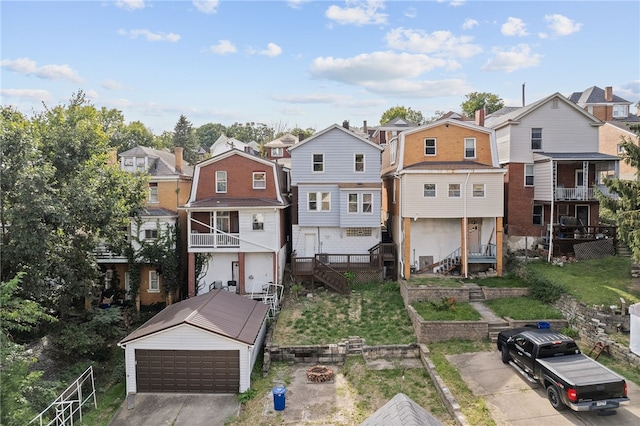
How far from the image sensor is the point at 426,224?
80.8 feet

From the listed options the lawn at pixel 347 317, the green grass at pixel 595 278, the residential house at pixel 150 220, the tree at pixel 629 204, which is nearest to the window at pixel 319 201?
the lawn at pixel 347 317

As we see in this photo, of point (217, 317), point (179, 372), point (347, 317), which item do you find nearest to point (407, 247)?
point (347, 317)

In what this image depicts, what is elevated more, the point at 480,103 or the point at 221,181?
the point at 480,103

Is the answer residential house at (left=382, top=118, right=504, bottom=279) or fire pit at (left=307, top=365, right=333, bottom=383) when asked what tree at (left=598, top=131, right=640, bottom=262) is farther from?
fire pit at (left=307, top=365, right=333, bottom=383)

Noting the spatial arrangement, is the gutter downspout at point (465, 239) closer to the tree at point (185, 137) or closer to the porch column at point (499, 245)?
the porch column at point (499, 245)

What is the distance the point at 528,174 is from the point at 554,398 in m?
16.5

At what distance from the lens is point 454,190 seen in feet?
75.7

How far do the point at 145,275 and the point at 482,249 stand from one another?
20577 mm

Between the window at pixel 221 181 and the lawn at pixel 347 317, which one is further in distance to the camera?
the window at pixel 221 181

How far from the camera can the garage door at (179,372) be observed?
15484mm

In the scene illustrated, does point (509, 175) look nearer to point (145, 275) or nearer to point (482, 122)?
point (482, 122)

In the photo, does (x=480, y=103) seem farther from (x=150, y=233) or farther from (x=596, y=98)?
(x=150, y=233)

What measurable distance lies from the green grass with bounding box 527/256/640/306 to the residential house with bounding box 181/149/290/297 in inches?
568

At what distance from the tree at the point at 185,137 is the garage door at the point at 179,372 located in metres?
58.3
